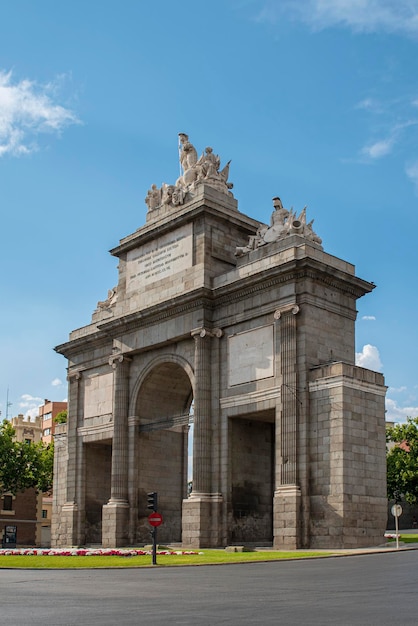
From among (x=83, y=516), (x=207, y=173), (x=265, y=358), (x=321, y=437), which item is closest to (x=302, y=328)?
(x=265, y=358)

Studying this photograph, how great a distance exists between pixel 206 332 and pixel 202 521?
964 cm

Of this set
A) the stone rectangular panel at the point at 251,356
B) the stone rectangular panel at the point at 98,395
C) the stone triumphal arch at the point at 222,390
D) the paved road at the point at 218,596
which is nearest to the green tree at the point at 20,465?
the stone triumphal arch at the point at 222,390

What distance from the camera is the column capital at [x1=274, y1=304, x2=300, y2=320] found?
4084 cm

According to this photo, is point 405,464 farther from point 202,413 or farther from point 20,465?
point 20,465

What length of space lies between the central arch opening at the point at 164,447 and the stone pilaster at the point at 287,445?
9.57m

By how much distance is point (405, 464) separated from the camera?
65312mm

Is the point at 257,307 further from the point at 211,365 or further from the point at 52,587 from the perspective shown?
the point at 52,587

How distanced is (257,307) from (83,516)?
20.5 m

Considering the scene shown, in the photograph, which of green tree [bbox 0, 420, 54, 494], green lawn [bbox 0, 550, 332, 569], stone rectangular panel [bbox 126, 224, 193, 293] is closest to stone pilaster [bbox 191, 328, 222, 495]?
stone rectangular panel [bbox 126, 224, 193, 293]

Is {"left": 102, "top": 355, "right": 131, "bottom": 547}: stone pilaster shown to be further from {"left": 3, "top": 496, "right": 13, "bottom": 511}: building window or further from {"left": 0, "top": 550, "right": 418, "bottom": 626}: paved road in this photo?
{"left": 3, "top": 496, "right": 13, "bottom": 511}: building window

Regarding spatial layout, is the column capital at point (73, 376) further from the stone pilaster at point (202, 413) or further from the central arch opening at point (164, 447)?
the stone pilaster at point (202, 413)

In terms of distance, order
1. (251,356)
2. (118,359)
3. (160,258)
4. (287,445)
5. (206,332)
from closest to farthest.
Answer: (287,445) < (251,356) < (206,332) < (160,258) < (118,359)

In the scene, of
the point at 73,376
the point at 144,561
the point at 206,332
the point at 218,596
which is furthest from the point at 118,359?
the point at 218,596

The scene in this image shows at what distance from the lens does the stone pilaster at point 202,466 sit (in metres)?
42.6
